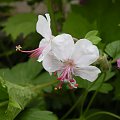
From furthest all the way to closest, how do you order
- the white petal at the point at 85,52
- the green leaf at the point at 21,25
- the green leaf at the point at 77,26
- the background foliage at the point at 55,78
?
1. the green leaf at the point at 21,25
2. the green leaf at the point at 77,26
3. the background foliage at the point at 55,78
4. the white petal at the point at 85,52

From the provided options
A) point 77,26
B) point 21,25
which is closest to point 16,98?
point 77,26

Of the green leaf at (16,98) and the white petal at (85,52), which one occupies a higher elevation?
the white petal at (85,52)

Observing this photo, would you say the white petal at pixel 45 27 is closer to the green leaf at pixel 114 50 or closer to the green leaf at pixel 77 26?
the green leaf at pixel 114 50

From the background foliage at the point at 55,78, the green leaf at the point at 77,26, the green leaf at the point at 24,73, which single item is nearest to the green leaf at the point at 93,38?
the background foliage at the point at 55,78

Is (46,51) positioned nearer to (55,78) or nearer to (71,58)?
(71,58)

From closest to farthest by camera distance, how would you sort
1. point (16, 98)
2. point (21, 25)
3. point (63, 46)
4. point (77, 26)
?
1. point (63, 46)
2. point (16, 98)
3. point (77, 26)
4. point (21, 25)

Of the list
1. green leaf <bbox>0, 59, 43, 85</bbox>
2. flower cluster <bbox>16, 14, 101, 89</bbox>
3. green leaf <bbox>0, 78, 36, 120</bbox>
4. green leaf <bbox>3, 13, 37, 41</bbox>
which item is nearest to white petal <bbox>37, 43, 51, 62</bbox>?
flower cluster <bbox>16, 14, 101, 89</bbox>

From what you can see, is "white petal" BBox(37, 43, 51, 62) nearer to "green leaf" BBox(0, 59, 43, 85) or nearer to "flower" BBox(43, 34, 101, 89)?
"flower" BBox(43, 34, 101, 89)
